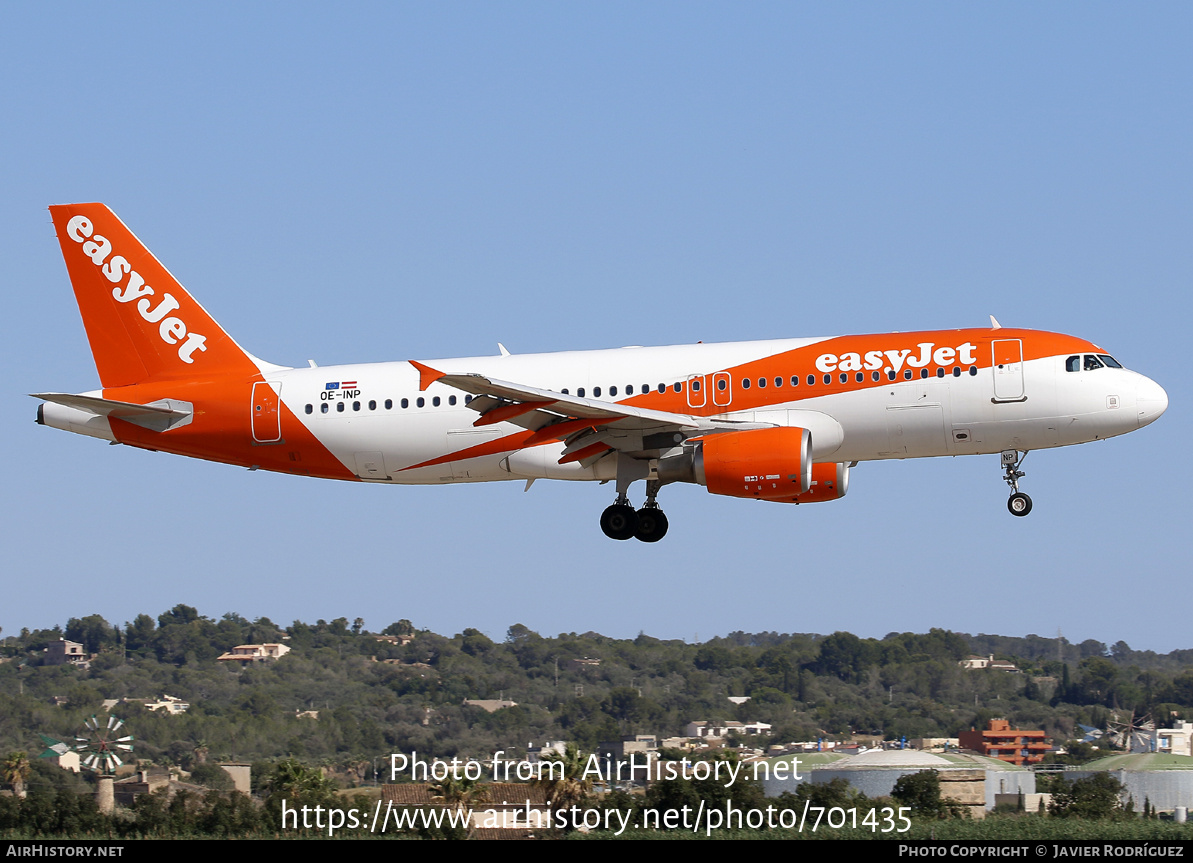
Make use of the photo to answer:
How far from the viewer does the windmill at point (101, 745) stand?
213ft

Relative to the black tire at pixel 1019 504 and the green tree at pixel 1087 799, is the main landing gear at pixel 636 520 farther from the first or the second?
the green tree at pixel 1087 799

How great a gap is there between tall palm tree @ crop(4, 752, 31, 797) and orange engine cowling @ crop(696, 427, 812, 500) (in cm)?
3953

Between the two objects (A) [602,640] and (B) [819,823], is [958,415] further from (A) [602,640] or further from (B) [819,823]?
(A) [602,640]

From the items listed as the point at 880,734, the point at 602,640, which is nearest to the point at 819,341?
the point at 880,734

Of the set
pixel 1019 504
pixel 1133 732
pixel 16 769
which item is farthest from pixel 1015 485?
pixel 1133 732

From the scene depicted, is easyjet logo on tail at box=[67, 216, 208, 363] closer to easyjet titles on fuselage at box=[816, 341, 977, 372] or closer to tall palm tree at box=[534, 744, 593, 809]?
easyjet titles on fuselage at box=[816, 341, 977, 372]

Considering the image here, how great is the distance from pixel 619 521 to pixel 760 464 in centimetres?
457

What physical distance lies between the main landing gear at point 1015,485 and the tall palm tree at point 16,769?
43398mm

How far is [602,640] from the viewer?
128875 millimetres

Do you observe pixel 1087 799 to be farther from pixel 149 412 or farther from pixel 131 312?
pixel 131 312

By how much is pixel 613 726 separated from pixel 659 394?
48609 mm

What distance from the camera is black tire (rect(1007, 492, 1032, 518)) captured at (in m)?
34.6

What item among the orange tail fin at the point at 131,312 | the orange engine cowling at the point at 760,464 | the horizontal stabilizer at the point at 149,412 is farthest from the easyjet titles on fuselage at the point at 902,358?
the horizontal stabilizer at the point at 149,412

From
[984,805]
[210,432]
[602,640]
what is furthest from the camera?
[602,640]
